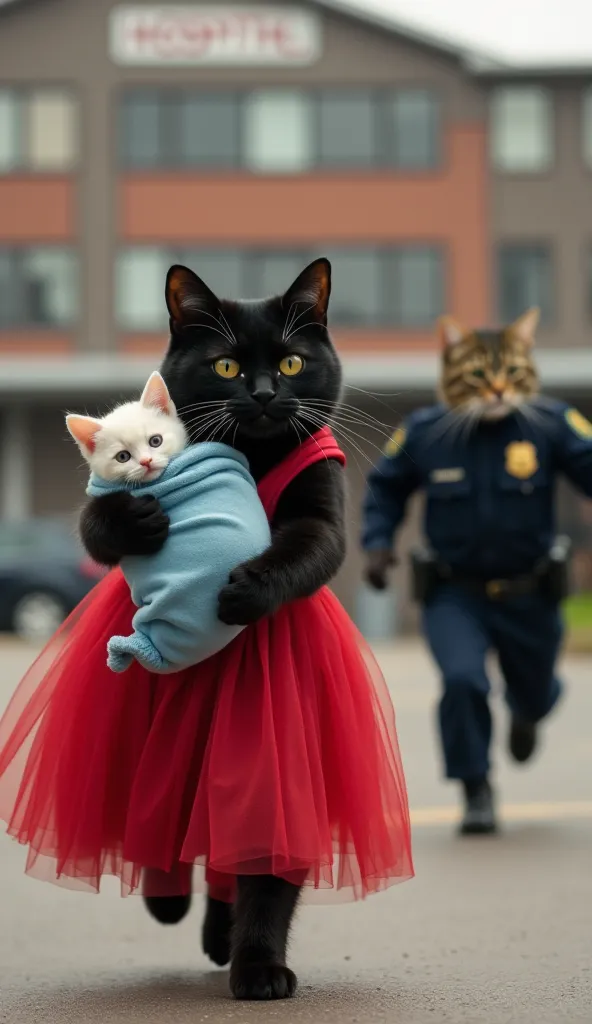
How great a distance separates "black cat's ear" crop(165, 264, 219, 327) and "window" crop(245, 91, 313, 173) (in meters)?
29.1

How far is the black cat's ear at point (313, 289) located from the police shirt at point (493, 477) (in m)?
3.30

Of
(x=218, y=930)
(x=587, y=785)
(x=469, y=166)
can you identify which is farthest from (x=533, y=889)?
(x=469, y=166)

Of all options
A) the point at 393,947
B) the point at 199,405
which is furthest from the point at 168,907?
the point at 199,405

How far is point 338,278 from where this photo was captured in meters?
32.4

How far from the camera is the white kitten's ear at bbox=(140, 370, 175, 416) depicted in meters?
3.91

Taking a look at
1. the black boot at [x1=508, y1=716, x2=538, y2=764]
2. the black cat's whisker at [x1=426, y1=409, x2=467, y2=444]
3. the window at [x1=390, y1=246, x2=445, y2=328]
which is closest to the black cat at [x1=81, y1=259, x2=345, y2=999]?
the black cat's whisker at [x1=426, y1=409, x2=467, y2=444]

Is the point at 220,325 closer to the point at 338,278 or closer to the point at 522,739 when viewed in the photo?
the point at 522,739

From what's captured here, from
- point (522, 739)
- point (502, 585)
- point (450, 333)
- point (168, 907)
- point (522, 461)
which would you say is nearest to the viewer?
point (168, 907)

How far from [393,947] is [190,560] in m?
1.75

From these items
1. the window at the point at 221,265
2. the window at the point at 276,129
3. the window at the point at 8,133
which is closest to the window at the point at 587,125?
the window at the point at 276,129

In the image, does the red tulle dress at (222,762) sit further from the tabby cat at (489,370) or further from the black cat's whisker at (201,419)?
the tabby cat at (489,370)

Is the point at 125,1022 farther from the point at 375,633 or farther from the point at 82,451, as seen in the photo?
the point at 375,633

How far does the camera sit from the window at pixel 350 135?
32469 mm

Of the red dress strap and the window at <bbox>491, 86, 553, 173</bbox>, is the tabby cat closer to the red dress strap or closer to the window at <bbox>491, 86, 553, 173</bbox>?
the red dress strap
